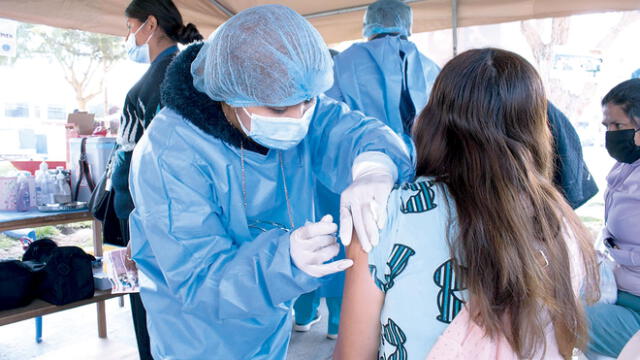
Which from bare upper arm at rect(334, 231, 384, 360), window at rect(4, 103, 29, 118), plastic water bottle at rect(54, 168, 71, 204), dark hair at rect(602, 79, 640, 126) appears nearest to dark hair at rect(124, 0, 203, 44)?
plastic water bottle at rect(54, 168, 71, 204)

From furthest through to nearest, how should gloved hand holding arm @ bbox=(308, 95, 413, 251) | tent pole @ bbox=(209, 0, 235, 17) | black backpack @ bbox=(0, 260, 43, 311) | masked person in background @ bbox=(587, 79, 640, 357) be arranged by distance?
tent pole @ bbox=(209, 0, 235, 17), black backpack @ bbox=(0, 260, 43, 311), masked person in background @ bbox=(587, 79, 640, 357), gloved hand holding arm @ bbox=(308, 95, 413, 251)

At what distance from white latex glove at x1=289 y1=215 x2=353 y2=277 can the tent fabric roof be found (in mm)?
2656

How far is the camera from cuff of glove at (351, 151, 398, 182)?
3.62 feet

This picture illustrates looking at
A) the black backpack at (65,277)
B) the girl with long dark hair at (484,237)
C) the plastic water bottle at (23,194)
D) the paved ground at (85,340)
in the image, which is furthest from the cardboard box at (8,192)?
the girl with long dark hair at (484,237)

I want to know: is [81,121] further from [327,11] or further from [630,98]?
[630,98]

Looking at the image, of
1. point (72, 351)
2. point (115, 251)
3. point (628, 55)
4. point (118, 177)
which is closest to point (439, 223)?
point (115, 251)

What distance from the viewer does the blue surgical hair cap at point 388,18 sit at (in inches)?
94.3

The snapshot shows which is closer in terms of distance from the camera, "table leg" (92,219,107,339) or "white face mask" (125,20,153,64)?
"white face mask" (125,20,153,64)

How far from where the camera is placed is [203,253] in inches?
39.7

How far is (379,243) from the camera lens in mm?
902

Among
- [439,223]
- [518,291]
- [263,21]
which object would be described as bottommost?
[518,291]

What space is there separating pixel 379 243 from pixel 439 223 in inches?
4.7

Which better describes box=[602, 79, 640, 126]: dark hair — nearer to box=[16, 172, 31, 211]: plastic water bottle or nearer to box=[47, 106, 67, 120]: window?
box=[16, 172, 31, 211]: plastic water bottle

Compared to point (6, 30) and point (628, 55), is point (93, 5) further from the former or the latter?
point (628, 55)
